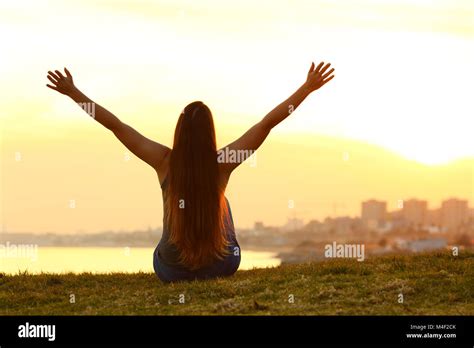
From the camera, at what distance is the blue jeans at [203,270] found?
15688 mm

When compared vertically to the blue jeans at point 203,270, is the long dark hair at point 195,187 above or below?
above

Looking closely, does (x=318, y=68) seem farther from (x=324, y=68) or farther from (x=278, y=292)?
(x=278, y=292)

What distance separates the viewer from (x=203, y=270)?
1566cm

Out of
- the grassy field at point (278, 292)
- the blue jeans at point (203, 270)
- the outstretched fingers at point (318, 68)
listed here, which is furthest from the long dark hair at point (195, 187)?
the outstretched fingers at point (318, 68)

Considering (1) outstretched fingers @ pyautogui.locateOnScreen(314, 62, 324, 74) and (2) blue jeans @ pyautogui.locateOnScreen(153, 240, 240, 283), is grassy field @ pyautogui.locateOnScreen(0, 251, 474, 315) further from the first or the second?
(1) outstretched fingers @ pyautogui.locateOnScreen(314, 62, 324, 74)

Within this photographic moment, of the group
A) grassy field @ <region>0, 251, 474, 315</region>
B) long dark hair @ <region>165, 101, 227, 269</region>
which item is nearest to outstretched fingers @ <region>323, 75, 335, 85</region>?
long dark hair @ <region>165, 101, 227, 269</region>

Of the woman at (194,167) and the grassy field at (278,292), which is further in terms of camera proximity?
the woman at (194,167)

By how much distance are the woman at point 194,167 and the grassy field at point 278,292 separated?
657 mm

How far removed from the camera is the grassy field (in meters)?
13.3

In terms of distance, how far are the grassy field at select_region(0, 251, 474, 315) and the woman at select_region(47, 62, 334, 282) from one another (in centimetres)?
→ 66

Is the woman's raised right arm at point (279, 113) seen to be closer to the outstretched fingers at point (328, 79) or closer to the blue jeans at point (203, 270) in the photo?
the outstretched fingers at point (328, 79)

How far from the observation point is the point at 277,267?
1834 cm

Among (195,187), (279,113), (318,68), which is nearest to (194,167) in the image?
(195,187)
